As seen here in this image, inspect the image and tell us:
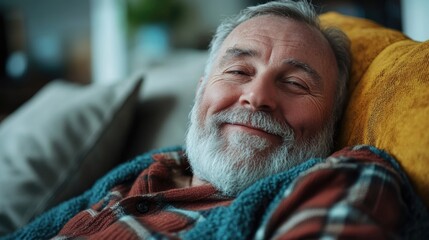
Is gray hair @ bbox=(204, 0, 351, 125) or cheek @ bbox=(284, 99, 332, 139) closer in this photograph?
cheek @ bbox=(284, 99, 332, 139)

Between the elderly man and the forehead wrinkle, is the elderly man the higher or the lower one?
the lower one

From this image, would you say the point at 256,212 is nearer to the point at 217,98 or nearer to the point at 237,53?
the point at 217,98

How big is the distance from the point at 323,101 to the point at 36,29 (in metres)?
3.83

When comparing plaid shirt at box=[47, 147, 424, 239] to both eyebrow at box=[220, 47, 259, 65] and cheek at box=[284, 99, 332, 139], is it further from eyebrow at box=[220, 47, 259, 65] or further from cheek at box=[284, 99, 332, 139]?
eyebrow at box=[220, 47, 259, 65]

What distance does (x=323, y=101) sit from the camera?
3.28 feet

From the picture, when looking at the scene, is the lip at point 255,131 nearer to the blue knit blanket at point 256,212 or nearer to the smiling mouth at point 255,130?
the smiling mouth at point 255,130

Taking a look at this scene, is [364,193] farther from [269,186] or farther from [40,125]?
[40,125]

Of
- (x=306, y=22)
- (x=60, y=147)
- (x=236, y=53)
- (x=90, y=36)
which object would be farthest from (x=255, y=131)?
(x=90, y=36)

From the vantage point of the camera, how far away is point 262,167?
0.89m

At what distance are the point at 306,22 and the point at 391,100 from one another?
35cm

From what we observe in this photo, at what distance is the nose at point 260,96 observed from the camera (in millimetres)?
899

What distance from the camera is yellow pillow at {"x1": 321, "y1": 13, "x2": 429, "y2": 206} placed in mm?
714

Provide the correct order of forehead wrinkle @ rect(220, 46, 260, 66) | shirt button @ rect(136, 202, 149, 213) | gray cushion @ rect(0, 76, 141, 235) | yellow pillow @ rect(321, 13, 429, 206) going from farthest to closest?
gray cushion @ rect(0, 76, 141, 235) < forehead wrinkle @ rect(220, 46, 260, 66) < shirt button @ rect(136, 202, 149, 213) < yellow pillow @ rect(321, 13, 429, 206)

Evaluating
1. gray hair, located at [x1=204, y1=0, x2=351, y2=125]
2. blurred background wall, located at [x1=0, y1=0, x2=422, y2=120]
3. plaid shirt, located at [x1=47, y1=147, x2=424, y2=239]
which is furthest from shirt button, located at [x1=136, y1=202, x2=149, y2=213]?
blurred background wall, located at [x1=0, y1=0, x2=422, y2=120]
